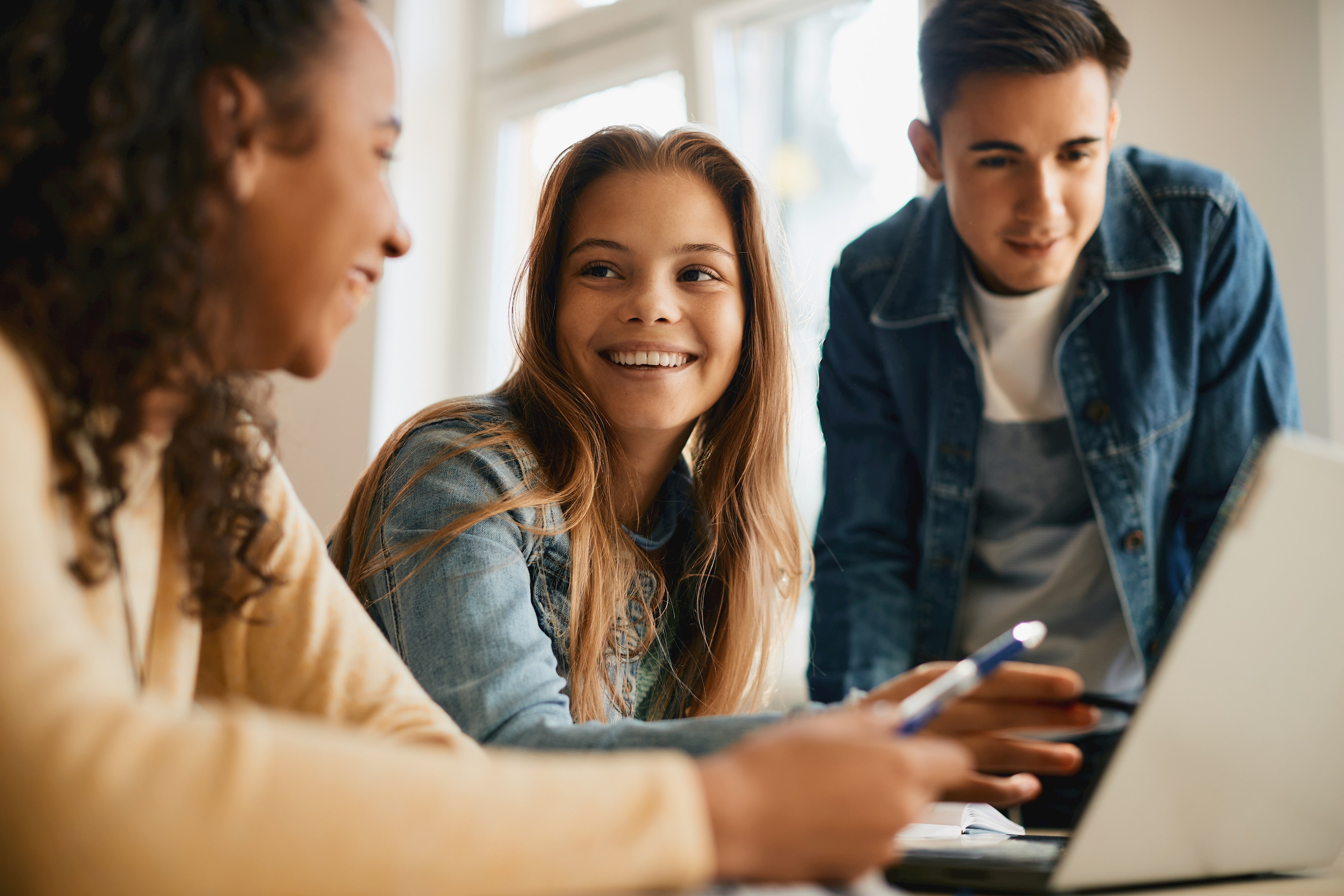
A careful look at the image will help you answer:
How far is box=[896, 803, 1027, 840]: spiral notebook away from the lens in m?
0.86

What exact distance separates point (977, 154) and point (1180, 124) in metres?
0.58

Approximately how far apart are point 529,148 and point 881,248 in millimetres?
1782

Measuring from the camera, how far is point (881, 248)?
172cm

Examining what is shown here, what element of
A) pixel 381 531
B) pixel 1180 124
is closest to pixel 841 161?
pixel 1180 124

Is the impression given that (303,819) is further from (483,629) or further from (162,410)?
(483,629)

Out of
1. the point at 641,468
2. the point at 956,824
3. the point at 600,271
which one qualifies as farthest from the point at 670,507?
the point at 956,824

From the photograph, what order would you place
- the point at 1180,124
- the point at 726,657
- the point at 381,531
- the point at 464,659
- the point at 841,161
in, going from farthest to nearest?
the point at 841,161 < the point at 1180,124 < the point at 726,657 < the point at 381,531 < the point at 464,659

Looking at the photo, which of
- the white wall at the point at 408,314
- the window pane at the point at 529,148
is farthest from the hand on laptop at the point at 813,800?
the white wall at the point at 408,314

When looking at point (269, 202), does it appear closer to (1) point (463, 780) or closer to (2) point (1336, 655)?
(1) point (463, 780)

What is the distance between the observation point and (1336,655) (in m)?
0.65

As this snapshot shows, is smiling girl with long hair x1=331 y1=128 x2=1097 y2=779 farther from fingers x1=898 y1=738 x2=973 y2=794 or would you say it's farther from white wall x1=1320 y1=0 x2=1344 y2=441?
white wall x1=1320 y1=0 x2=1344 y2=441

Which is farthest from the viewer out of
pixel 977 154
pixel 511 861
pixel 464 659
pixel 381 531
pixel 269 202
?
pixel 977 154

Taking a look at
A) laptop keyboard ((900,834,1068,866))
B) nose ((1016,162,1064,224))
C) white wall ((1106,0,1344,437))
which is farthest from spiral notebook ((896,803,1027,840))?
white wall ((1106,0,1344,437))

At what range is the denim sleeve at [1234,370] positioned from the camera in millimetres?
1467
